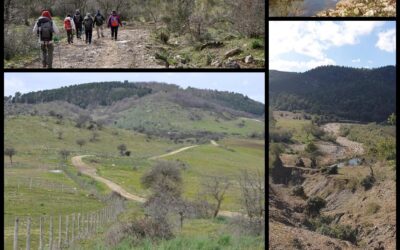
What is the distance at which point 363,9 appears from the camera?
7.59 meters

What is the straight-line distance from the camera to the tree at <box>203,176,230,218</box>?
24.7 feet

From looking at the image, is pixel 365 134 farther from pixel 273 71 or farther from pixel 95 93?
pixel 95 93

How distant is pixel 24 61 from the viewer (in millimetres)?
7430

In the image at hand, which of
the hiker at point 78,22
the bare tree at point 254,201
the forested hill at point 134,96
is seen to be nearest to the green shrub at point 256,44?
the forested hill at point 134,96

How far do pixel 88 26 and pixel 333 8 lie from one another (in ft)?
9.20

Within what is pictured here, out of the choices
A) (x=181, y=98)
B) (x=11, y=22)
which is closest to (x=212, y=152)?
(x=181, y=98)

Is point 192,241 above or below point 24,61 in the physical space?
below

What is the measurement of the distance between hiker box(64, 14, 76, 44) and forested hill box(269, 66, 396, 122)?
2.30 m

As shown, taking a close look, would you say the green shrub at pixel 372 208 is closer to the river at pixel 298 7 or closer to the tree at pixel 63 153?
the river at pixel 298 7

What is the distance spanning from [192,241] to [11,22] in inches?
125

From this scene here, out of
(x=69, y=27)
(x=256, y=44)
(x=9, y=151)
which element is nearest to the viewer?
(x=9, y=151)

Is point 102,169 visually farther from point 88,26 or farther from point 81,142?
point 88,26

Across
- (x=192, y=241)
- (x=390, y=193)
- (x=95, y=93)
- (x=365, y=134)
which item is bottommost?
(x=192, y=241)

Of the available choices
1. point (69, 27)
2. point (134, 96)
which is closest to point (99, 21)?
point (69, 27)
